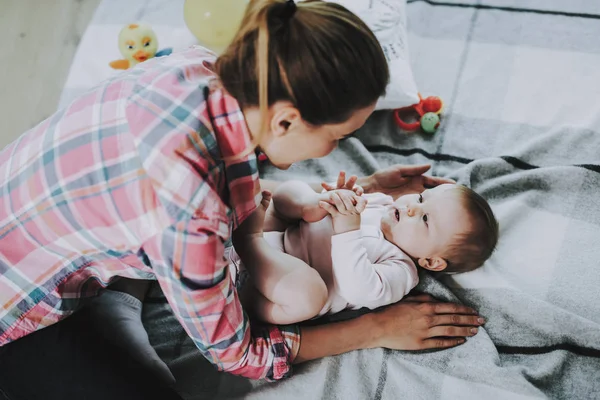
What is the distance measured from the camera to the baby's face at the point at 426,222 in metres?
1.02

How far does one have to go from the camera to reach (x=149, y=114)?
2.28ft

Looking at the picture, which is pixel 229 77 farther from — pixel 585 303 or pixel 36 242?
pixel 585 303

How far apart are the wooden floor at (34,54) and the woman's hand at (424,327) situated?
1.29m

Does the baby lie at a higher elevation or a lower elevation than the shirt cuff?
higher

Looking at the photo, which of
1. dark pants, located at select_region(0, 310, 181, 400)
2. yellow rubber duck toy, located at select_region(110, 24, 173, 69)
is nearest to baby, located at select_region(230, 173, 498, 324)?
dark pants, located at select_region(0, 310, 181, 400)

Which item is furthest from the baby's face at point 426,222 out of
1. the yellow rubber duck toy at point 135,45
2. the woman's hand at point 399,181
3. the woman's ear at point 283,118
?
the yellow rubber duck toy at point 135,45

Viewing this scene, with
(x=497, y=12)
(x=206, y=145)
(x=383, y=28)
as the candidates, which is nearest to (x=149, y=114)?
(x=206, y=145)

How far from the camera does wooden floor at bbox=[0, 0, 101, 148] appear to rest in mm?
1711

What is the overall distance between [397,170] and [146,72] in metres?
0.64

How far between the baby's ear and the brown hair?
482mm

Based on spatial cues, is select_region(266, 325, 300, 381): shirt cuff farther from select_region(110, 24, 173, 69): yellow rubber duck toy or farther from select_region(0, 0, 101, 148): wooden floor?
select_region(0, 0, 101, 148): wooden floor

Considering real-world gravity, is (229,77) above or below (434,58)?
above

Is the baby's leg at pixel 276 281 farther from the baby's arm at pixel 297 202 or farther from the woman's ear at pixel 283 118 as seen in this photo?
the woman's ear at pixel 283 118

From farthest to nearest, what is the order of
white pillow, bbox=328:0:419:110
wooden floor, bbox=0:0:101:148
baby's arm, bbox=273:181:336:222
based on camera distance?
wooden floor, bbox=0:0:101:148
white pillow, bbox=328:0:419:110
baby's arm, bbox=273:181:336:222
